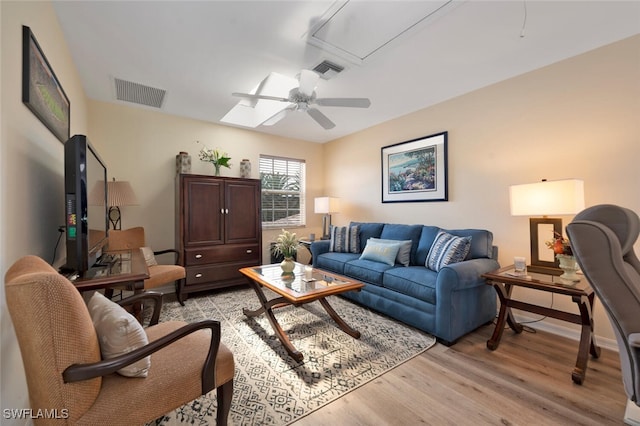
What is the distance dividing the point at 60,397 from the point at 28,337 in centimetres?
22

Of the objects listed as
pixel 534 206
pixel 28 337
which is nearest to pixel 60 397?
pixel 28 337

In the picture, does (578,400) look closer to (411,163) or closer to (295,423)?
(295,423)

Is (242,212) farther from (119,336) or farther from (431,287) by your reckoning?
(119,336)

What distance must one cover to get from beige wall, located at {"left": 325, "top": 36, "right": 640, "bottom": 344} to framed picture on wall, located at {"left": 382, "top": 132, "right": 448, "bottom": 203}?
0.10 metres

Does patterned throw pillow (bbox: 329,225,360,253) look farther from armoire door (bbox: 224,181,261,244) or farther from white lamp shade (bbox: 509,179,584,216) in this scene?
white lamp shade (bbox: 509,179,584,216)

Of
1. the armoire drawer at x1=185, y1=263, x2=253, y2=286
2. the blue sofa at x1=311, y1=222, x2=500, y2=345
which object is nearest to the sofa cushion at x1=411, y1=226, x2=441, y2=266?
the blue sofa at x1=311, y1=222, x2=500, y2=345

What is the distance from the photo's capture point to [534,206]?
2.12m

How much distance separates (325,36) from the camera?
1992 mm

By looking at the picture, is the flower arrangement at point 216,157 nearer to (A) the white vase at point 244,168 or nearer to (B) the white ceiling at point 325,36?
(A) the white vase at point 244,168

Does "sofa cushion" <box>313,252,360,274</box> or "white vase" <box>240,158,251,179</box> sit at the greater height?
"white vase" <box>240,158,251,179</box>

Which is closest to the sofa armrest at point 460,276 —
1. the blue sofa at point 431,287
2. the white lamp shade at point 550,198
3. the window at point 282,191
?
the blue sofa at point 431,287

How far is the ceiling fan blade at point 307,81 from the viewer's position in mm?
2076

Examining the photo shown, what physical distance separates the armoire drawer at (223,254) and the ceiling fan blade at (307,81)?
229cm

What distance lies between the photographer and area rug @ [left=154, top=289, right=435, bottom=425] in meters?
1.48
